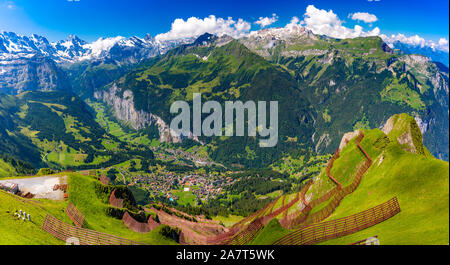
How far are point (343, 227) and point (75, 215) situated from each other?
43067 millimetres

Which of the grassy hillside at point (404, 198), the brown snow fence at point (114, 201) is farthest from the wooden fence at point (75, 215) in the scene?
the grassy hillside at point (404, 198)

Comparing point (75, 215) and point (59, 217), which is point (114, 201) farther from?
point (59, 217)

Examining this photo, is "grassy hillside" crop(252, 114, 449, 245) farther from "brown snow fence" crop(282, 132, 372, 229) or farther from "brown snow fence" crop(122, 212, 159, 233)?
"brown snow fence" crop(122, 212, 159, 233)

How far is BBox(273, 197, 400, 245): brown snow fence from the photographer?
30.9 metres

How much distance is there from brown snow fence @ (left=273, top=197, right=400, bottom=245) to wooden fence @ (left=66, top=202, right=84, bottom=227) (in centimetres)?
3228

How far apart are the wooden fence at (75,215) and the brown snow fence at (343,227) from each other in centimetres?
3228

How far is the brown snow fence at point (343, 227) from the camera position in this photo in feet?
101

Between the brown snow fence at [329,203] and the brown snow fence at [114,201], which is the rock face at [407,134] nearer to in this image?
the brown snow fence at [329,203]

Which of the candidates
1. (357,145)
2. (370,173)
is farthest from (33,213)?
(357,145)

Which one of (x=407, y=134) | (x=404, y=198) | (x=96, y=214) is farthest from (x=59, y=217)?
(x=407, y=134)

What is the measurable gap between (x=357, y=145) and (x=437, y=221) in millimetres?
44381

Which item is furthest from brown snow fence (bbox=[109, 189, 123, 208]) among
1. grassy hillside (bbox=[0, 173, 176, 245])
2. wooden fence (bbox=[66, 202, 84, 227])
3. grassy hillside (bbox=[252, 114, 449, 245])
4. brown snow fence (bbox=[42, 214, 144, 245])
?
grassy hillside (bbox=[252, 114, 449, 245])
